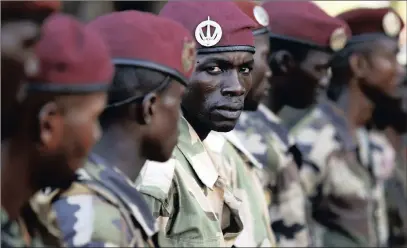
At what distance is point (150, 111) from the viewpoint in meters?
2.98

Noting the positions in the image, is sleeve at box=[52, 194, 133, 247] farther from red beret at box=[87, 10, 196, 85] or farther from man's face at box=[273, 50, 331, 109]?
man's face at box=[273, 50, 331, 109]

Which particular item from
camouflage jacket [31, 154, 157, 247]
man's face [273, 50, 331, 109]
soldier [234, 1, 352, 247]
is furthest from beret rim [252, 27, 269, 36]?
camouflage jacket [31, 154, 157, 247]

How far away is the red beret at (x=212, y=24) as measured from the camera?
4.00 metres

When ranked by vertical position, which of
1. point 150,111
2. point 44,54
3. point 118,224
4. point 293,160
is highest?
point 44,54

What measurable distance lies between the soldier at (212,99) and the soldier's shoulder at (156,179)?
0.21m

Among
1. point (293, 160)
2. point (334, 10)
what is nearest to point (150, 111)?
point (293, 160)

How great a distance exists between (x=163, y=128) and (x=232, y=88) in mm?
955

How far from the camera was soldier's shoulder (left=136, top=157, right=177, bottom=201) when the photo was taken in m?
3.32

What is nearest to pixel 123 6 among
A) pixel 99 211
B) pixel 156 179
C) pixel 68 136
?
pixel 156 179

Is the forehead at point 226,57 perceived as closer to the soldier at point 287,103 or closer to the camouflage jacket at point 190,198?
the camouflage jacket at point 190,198

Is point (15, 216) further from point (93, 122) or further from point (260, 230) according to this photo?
point (260, 230)

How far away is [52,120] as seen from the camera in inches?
98.4

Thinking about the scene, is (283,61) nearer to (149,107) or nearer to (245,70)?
(245,70)

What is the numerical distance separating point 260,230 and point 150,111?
5.55ft
